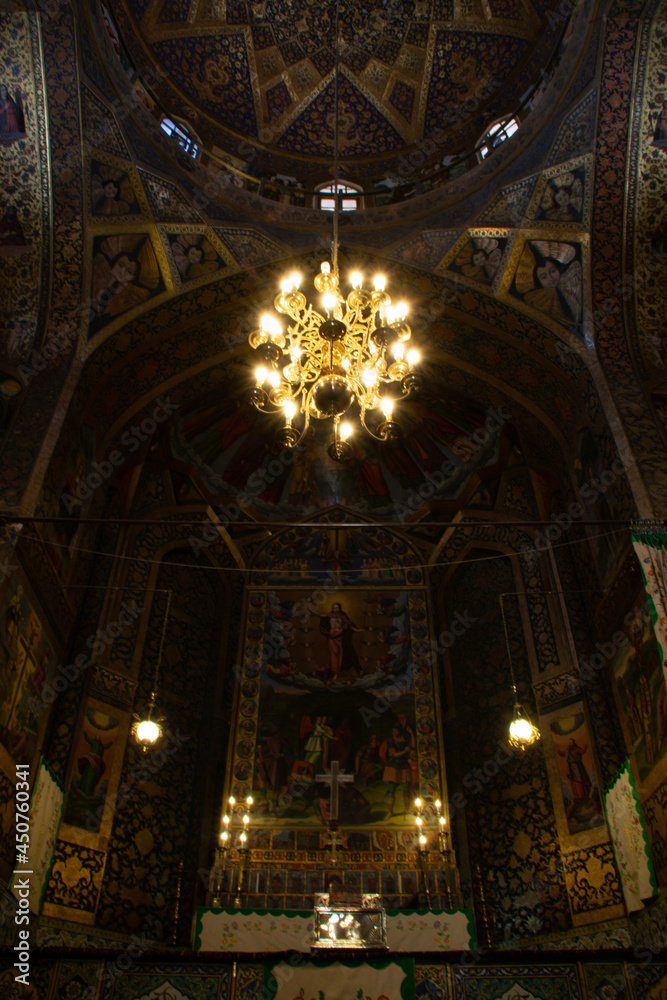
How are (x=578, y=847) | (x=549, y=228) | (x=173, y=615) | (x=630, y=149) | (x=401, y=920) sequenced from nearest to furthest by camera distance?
(x=401, y=920) → (x=578, y=847) → (x=630, y=149) → (x=549, y=228) → (x=173, y=615)

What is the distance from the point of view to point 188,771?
34.0 ft

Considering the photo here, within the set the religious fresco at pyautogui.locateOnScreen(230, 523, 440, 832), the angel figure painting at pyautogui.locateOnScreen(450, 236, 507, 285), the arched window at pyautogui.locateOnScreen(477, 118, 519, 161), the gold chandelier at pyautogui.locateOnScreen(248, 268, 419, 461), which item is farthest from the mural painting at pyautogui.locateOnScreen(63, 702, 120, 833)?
the arched window at pyautogui.locateOnScreen(477, 118, 519, 161)

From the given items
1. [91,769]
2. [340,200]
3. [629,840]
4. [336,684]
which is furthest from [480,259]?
[91,769]

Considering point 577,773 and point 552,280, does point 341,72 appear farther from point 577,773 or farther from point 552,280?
point 577,773

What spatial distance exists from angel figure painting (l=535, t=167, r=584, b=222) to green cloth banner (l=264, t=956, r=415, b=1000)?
8661 millimetres

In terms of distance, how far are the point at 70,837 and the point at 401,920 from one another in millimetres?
3820

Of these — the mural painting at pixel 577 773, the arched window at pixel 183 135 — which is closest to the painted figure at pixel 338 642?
the mural painting at pixel 577 773

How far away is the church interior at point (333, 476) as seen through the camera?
789 cm

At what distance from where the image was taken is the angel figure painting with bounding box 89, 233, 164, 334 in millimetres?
9609

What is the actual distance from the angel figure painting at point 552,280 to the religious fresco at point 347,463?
224 centimetres

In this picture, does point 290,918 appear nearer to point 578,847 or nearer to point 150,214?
point 578,847

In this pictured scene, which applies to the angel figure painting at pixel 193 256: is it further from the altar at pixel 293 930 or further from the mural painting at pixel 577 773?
the altar at pixel 293 930

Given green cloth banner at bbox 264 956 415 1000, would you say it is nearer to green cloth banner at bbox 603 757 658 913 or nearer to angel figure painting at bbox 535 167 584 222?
green cloth banner at bbox 603 757 658 913

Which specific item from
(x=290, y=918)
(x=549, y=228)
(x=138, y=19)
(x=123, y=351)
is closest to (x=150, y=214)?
(x=123, y=351)
